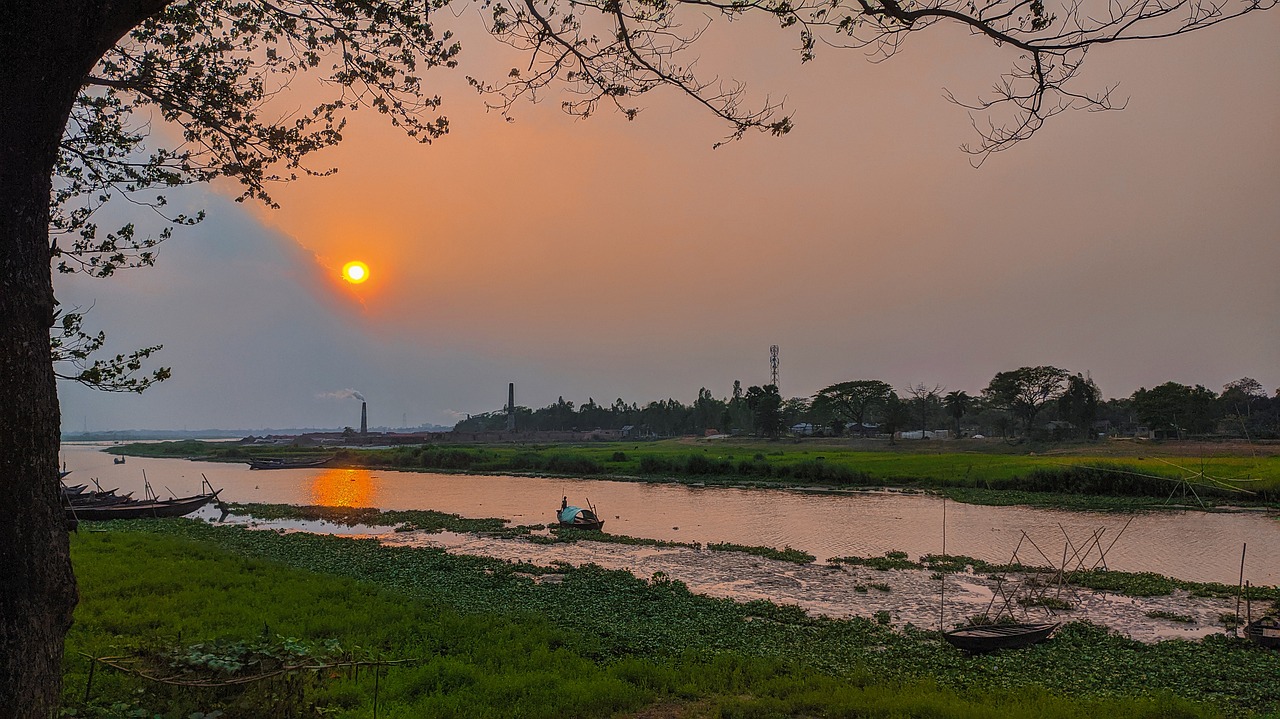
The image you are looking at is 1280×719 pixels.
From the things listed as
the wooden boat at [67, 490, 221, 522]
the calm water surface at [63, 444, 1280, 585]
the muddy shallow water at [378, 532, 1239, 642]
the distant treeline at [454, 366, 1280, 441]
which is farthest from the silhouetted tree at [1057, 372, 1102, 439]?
the wooden boat at [67, 490, 221, 522]

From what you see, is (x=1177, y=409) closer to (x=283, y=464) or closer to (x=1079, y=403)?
(x=1079, y=403)

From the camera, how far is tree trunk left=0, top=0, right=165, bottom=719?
3.42 m

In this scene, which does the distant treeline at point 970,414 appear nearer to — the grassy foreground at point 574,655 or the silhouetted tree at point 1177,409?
the silhouetted tree at point 1177,409

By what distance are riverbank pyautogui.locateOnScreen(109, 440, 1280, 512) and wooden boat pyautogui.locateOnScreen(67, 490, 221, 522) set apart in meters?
27.3

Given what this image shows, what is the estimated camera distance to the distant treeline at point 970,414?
214ft

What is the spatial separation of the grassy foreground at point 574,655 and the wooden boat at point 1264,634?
26cm

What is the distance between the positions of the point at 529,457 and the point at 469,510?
29.4 meters

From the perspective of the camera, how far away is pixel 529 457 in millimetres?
61312

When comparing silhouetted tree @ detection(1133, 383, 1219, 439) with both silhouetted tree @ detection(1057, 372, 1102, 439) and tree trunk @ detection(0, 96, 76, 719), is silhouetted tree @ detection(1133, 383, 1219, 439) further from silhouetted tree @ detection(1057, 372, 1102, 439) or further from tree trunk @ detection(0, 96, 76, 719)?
tree trunk @ detection(0, 96, 76, 719)

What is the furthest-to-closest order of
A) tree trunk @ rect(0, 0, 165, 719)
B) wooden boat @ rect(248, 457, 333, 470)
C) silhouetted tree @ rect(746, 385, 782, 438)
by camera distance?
silhouetted tree @ rect(746, 385, 782, 438), wooden boat @ rect(248, 457, 333, 470), tree trunk @ rect(0, 0, 165, 719)

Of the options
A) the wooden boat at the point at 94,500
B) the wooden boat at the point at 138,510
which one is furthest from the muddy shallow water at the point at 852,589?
the wooden boat at the point at 94,500

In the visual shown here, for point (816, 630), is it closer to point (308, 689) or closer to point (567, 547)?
point (308, 689)

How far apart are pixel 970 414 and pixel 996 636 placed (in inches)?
4426

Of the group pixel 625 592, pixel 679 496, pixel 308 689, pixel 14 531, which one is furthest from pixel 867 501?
pixel 14 531
